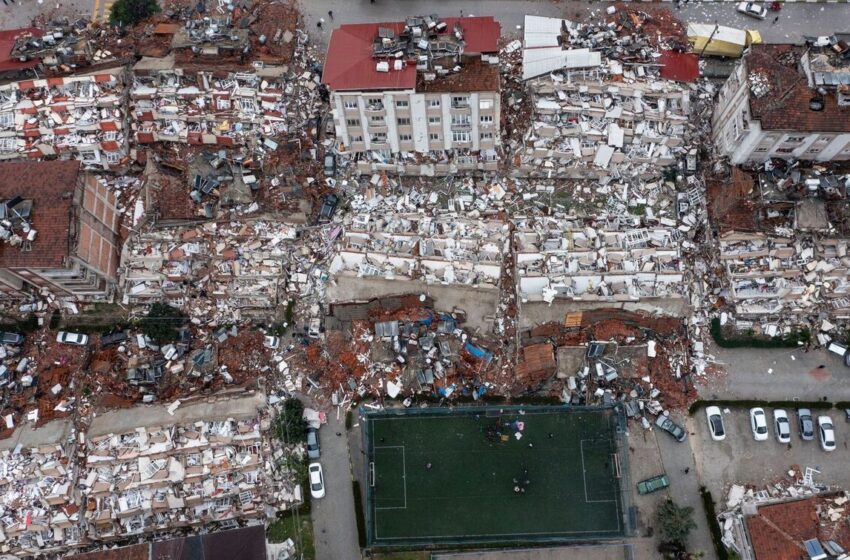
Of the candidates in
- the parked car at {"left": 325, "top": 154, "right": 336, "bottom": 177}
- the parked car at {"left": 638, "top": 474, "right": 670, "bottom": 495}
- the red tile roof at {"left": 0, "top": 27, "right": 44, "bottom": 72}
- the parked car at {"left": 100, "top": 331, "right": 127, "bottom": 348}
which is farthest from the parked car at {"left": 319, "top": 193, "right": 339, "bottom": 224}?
the parked car at {"left": 638, "top": 474, "right": 670, "bottom": 495}

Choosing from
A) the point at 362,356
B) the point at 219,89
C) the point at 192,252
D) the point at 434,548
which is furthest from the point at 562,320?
the point at 219,89

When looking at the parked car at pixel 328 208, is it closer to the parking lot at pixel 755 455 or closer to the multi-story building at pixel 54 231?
the multi-story building at pixel 54 231

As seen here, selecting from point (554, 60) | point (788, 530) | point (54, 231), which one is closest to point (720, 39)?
point (554, 60)

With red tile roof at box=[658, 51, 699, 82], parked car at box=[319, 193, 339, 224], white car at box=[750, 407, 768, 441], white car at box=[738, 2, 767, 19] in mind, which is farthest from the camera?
white car at box=[738, 2, 767, 19]

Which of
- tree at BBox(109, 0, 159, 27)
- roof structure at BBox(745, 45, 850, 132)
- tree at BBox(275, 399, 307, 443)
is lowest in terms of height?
tree at BBox(275, 399, 307, 443)

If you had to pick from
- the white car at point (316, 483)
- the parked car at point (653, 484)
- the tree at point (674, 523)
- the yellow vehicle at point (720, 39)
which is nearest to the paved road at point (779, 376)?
the parked car at point (653, 484)

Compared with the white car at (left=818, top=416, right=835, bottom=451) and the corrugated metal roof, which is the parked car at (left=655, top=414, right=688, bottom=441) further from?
the corrugated metal roof

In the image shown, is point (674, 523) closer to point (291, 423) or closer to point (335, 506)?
point (335, 506)
